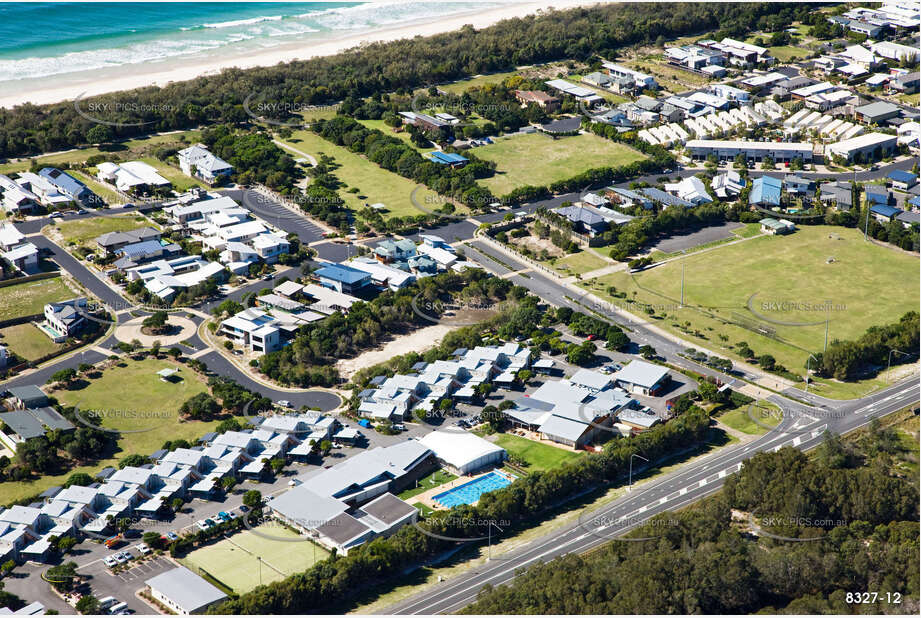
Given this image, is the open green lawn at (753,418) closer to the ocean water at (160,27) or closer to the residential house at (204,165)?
the residential house at (204,165)

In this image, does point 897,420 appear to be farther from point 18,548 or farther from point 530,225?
point 18,548

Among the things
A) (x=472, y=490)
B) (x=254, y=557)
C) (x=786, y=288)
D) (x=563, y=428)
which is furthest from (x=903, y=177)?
(x=254, y=557)

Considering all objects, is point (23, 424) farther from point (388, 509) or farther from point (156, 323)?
point (388, 509)

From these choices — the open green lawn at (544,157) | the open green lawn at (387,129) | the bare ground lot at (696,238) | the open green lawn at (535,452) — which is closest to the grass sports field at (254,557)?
the open green lawn at (535,452)

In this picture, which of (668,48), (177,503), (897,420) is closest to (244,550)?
(177,503)

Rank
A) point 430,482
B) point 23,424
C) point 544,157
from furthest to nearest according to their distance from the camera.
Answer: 1. point 544,157
2. point 23,424
3. point 430,482
